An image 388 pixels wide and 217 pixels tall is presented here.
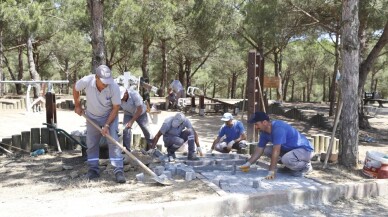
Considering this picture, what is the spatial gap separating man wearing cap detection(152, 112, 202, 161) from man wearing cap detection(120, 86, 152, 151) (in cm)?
46

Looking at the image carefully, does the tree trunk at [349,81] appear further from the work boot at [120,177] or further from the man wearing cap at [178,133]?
the work boot at [120,177]

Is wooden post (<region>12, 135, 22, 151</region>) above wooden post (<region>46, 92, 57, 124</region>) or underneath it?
underneath

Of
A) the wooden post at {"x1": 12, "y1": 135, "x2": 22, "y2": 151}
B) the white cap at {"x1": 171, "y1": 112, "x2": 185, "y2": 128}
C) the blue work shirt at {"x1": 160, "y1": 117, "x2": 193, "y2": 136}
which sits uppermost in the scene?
the white cap at {"x1": 171, "y1": 112, "x2": 185, "y2": 128}

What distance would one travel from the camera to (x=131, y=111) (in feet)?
21.2

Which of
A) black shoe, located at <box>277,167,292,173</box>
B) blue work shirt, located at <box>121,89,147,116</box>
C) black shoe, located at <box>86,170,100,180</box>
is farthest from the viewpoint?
blue work shirt, located at <box>121,89,147,116</box>

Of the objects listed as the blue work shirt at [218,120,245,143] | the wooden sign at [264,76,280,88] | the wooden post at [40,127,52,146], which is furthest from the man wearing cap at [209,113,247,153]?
the wooden sign at [264,76,280,88]

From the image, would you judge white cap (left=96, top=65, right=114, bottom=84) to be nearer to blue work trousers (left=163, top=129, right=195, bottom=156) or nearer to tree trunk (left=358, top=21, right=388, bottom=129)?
blue work trousers (left=163, top=129, right=195, bottom=156)

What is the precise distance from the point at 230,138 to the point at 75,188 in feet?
10.4

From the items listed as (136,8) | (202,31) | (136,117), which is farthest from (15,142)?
(202,31)

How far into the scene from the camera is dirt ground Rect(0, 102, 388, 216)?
3.95m

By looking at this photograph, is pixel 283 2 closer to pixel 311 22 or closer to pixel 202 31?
pixel 311 22

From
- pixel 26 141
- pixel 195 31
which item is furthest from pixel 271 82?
pixel 26 141

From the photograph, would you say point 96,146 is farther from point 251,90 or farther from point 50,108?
point 251,90

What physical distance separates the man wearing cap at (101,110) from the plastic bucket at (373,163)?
3.22 m
